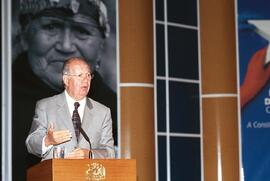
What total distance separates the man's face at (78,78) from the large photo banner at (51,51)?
5.21 ft

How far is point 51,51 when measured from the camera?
6.58m

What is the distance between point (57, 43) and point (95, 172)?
255cm

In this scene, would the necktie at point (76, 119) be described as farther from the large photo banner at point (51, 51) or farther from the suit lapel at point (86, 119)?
the large photo banner at point (51, 51)

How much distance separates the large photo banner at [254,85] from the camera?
718cm

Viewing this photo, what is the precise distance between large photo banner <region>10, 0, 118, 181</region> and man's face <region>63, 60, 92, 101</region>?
62.6 inches

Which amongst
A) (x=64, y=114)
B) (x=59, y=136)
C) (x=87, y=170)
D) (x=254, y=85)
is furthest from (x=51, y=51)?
(x=87, y=170)

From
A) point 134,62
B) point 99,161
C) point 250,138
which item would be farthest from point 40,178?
point 250,138

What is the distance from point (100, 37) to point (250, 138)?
1820mm

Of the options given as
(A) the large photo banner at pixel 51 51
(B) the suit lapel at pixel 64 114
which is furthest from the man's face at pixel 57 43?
(B) the suit lapel at pixel 64 114

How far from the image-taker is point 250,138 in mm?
7215

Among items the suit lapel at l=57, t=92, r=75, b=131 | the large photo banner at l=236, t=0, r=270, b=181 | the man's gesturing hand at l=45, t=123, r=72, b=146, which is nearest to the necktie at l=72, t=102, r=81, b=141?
the suit lapel at l=57, t=92, r=75, b=131

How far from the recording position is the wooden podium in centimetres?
420

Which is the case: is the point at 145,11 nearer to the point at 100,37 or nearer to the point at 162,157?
the point at 100,37

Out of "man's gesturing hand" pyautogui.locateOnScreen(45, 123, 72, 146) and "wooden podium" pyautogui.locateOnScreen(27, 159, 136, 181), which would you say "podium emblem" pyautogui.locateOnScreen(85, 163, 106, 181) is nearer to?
"wooden podium" pyautogui.locateOnScreen(27, 159, 136, 181)
